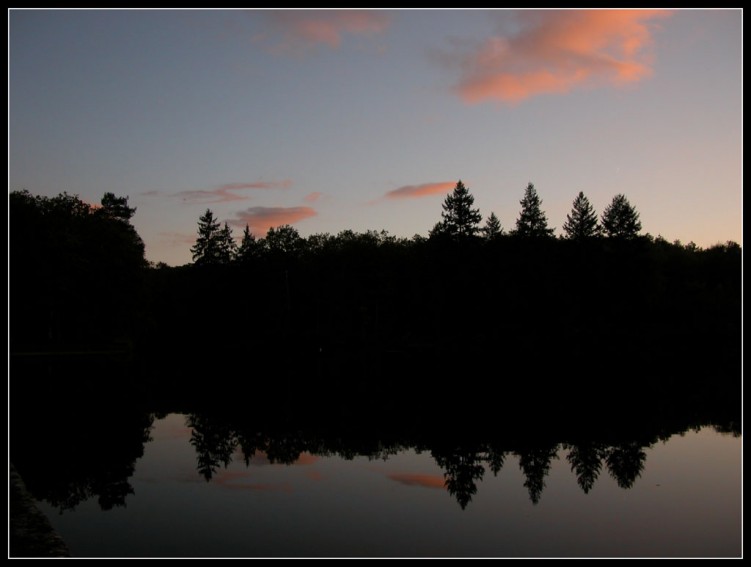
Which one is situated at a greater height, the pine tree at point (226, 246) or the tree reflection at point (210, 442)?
the pine tree at point (226, 246)

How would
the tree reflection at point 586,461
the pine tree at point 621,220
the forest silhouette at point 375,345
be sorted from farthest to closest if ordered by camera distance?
the pine tree at point 621,220 → the forest silhouette at point 375,345 → the tree reflection at point 586,461

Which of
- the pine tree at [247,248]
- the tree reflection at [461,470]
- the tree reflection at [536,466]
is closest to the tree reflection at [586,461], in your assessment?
the tree reflection at [536,466]

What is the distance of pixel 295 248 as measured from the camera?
110125 millimetres

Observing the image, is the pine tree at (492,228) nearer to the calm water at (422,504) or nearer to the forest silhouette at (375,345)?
the forest silhouette at (375,345)

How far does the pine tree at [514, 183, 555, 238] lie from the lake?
53.8 meters

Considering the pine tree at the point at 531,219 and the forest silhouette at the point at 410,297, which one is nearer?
the forest silhouette at the point at 410,297

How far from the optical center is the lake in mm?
11023

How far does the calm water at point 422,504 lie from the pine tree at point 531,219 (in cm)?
6167

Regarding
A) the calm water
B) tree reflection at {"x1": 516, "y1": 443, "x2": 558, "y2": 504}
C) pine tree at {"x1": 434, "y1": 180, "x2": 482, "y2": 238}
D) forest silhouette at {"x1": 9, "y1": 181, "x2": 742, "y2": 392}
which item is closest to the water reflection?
tree reflection at {"x1": 516, "y1": 443, "x2": 558, "y2": 504}

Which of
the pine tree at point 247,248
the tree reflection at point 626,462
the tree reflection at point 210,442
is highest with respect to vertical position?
the pine tree at point 247,248

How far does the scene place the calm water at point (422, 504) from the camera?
10773 millimetres

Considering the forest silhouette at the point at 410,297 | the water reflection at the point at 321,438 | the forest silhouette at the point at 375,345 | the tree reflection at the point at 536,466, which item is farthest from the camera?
the forest silhouette at the point at 410,297

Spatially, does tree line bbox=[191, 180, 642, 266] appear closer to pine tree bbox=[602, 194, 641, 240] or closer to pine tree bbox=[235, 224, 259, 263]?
pine tree bbox=[602, 194, 641, 240]

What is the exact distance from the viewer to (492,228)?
84.6 m
